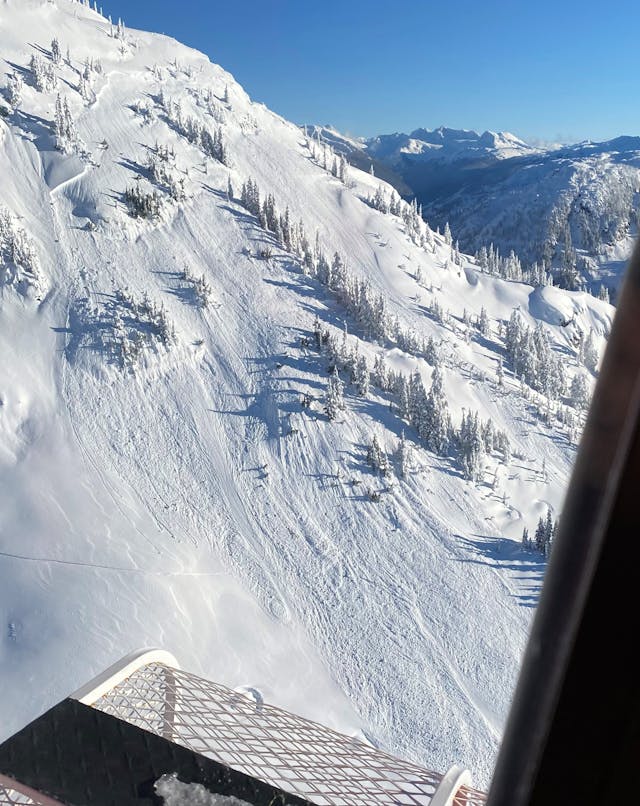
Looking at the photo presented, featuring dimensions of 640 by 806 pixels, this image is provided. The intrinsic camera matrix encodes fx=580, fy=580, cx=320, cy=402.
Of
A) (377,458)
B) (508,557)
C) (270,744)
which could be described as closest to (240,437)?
(377,458)

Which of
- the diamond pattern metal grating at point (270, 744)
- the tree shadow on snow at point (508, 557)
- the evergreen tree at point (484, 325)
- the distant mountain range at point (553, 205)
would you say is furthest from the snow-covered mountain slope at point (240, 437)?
the distant mountain range at point (553, 205)

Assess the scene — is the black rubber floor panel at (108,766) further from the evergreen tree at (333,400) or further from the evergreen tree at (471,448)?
the evergreen tree at (471,448)

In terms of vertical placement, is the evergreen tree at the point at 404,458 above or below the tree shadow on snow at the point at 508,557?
above

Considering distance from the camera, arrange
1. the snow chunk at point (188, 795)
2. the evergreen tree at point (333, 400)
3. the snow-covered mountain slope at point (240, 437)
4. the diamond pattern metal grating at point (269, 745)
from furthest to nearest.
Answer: the evergreen tree at point (333, 400), the snow-covered mountain slope at point (240, 437), the diamond pattern metal grating at point (269, 745), the snow chunk at point (188, 795)

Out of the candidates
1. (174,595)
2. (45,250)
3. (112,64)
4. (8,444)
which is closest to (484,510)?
(174,595)

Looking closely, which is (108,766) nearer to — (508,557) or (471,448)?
(508,557)

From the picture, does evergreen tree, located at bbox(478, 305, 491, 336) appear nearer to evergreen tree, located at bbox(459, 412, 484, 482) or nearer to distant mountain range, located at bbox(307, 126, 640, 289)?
evergreen tree, located at bbox(459, 412, 484, 482)
